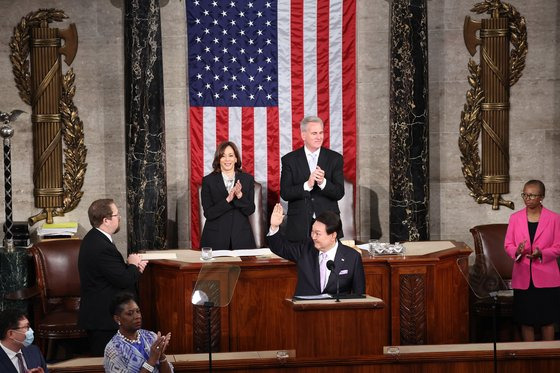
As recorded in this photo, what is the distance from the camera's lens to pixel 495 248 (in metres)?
10.8

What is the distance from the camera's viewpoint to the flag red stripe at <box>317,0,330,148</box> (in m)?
11.9

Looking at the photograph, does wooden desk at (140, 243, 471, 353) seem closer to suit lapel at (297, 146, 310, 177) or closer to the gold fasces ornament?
suit lapel at (297, 146, 310, 177)

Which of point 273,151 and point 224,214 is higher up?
point 273,151

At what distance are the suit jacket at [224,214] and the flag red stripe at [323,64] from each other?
2193 millimetres

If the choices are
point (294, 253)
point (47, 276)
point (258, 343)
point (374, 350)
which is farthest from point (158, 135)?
point (374, 350)

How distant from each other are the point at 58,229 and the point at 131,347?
15.4ft

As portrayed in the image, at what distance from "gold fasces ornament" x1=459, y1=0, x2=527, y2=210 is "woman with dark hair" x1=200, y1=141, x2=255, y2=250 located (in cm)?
315

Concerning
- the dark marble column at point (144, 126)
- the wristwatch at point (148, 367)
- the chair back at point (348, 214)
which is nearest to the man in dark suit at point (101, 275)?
the wristwatch at point (148, 367)

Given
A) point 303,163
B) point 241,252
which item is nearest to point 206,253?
point 241,252

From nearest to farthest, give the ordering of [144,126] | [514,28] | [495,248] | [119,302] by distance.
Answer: [119,302] < [495,248] < [144,126] < [514,28]

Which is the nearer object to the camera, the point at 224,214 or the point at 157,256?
the point at 157,256

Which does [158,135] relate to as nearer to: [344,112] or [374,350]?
[344,112]

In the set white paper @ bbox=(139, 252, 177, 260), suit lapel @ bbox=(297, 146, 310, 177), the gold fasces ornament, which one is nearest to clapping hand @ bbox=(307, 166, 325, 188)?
suit lapel @ bbox=(297, 146, 310, 177)

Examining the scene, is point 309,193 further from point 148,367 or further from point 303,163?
point 148,367
